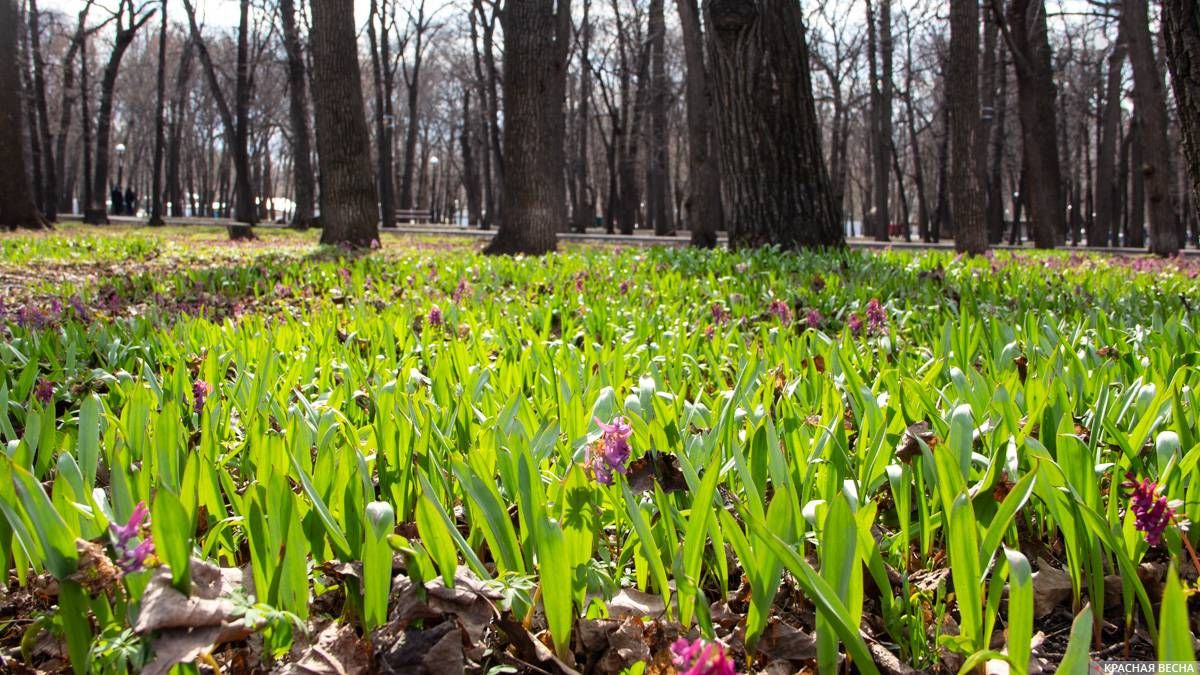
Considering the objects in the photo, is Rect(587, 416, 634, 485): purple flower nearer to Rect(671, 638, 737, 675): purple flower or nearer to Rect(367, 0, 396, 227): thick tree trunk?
Rect(671, 638, 737, 675): purple flower

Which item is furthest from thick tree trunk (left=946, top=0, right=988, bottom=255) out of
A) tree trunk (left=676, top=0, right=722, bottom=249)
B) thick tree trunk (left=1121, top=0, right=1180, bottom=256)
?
thick tree trunk (left=1121, top=0, right=1180, bottom=256)

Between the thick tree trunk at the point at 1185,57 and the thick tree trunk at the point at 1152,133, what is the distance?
11669 millimetres

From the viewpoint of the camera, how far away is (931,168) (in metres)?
49.0

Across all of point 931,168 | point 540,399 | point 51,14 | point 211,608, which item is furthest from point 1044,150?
point 931,168

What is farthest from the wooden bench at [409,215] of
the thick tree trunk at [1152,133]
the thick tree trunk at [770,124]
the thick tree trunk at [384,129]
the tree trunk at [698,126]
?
the thick tree trunk at [770,124]

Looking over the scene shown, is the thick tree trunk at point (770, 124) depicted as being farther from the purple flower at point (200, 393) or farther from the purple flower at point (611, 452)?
Answer: the purple flower at point (611, 452)

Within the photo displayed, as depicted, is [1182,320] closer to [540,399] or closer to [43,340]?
[540,399]

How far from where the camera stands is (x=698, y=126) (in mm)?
13453

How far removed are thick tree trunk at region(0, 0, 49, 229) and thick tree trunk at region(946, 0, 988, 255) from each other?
14.6 metres

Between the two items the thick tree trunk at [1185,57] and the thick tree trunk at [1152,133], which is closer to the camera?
the thick tree trunk at [1185,57]

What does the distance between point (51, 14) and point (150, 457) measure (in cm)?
3141

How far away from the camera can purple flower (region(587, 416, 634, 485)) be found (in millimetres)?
1403

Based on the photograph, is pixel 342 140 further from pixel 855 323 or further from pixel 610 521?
pixel 610 521

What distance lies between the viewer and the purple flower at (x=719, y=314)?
12.4 feet
